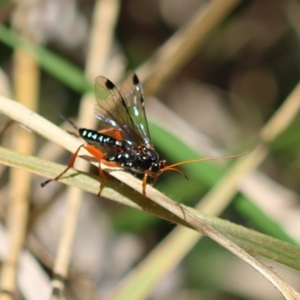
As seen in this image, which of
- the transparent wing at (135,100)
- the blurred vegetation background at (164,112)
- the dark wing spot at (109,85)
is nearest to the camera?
the dark wing spot at (109,85)

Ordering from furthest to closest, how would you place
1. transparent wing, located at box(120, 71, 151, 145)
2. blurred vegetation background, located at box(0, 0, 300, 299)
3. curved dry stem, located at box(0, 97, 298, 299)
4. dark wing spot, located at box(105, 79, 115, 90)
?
blurred vegetation background, located at box(0, 0, 300, 299), transparent wing, located at box(120, 71, 151, 145), dark wing spot, located at box(105, 79, 115, 90), curved dry stem, located at box(0, 97, 298, 299)

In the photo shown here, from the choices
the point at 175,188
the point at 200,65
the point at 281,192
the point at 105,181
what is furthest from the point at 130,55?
the point at 105,181

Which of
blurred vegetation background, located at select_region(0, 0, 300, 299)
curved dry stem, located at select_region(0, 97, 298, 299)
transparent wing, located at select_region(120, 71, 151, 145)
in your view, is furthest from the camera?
blurred vegetation background, located at select_region(0, 0, 300, 299)

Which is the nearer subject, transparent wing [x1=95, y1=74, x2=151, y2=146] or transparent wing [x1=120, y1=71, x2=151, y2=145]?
transparent wing [x1=95, y1=74, x2=151, y2=146]

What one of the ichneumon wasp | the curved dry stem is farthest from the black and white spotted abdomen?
the curved dry stem

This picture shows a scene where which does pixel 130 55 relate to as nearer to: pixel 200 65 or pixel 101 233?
pixel 200 65

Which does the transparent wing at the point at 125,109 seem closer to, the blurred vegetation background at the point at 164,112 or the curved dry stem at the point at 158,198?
the blurred vegetation background at the point at 164,112

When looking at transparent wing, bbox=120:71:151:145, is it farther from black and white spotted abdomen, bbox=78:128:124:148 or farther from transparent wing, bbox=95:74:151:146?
black and white spotted abdomen, bbox=78:128:124:148

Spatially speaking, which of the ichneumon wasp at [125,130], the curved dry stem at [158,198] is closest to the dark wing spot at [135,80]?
the ichneumon wasp at [125,130]
